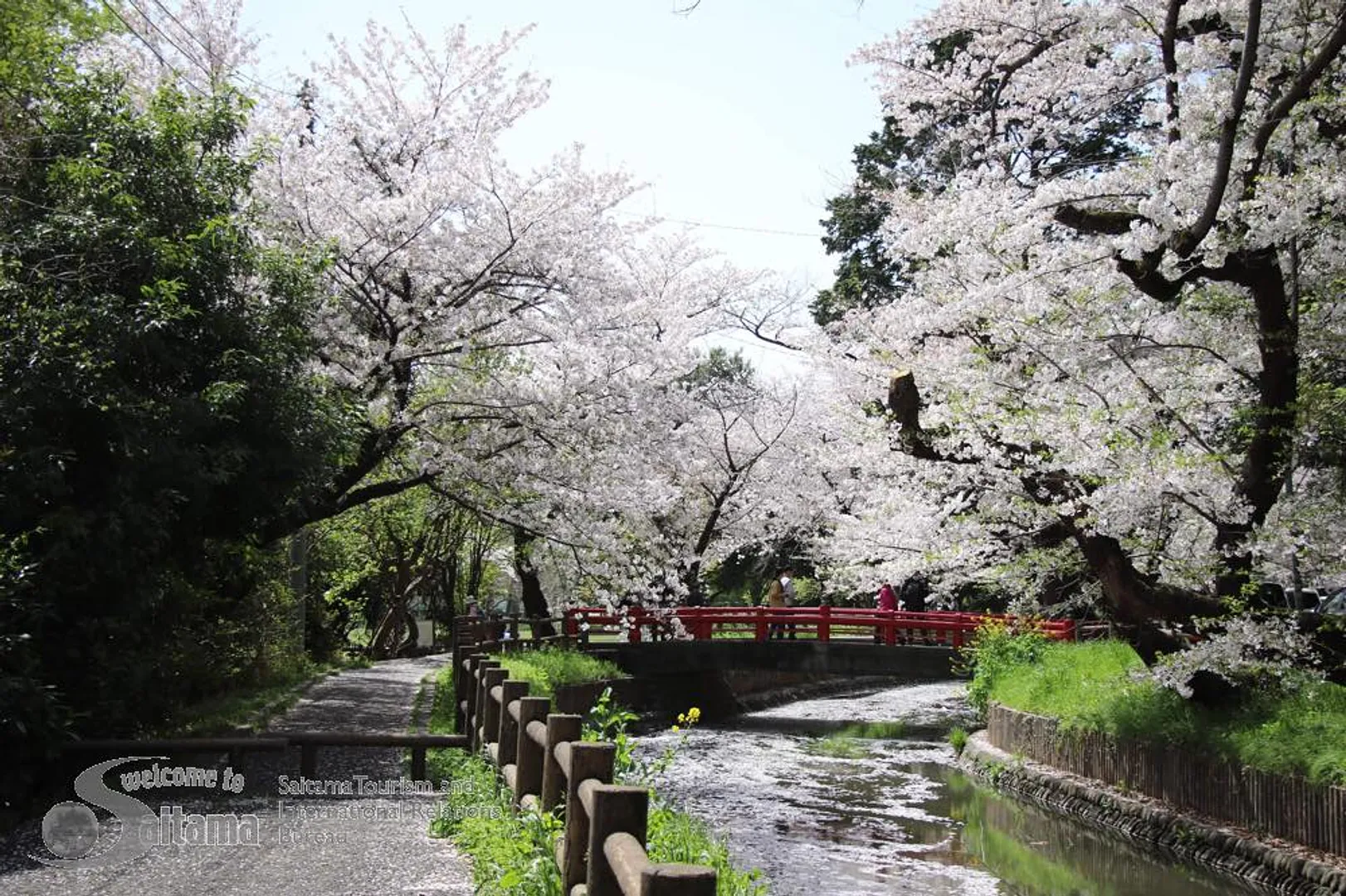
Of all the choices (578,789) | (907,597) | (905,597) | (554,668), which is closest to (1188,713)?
(578,789)

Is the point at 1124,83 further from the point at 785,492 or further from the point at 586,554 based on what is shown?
the point at 785,492

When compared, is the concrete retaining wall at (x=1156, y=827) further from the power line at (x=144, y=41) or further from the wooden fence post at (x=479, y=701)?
the power line at (x=144, y=41)

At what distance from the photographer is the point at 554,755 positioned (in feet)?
18.7

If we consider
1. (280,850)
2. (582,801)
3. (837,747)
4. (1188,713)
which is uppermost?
(582,801)

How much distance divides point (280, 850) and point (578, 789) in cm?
344

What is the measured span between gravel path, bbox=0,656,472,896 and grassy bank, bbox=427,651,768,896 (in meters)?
0.17

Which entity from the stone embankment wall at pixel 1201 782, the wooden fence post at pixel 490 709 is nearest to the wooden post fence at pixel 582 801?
the wooden fence post at pixel 490 709

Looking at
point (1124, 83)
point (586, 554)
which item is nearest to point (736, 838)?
point (586, 554)

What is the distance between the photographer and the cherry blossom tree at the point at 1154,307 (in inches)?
386

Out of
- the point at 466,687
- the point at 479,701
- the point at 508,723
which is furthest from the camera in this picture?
the point at 466,687

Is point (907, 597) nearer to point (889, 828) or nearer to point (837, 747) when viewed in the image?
point (837, 747)

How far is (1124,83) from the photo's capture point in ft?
41.2

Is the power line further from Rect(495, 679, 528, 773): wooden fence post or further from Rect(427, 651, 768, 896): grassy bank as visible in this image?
Rect(427, 651, 768, 896): grassy bank

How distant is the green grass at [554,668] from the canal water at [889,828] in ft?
4.77
